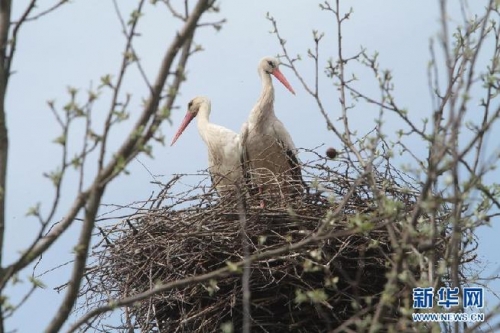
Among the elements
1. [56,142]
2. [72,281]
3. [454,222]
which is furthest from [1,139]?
[454,222]

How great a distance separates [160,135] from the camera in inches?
130

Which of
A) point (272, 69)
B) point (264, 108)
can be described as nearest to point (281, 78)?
point (272, 69)

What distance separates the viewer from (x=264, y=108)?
801cm

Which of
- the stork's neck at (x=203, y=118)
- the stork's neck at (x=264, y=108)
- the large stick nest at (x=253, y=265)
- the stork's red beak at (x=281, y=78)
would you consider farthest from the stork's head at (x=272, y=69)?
the large stick nest at (x=253, y=265)

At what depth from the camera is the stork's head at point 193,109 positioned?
8.66 m

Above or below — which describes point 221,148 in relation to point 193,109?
below

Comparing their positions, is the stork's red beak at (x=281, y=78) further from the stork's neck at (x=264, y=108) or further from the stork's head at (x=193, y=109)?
the stork's head at (x=193, y=109)

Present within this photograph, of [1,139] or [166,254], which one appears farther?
→ [166,254]

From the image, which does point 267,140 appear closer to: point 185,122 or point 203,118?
point 203,118

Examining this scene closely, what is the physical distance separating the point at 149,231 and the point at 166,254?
0.24 m

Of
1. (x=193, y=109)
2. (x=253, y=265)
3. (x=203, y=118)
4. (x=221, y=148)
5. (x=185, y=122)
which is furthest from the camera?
(x=185, y=122)

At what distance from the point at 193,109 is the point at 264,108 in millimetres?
1064

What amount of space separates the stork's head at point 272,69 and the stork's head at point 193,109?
1.89 feet

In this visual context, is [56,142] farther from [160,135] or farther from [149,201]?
[149,201]
